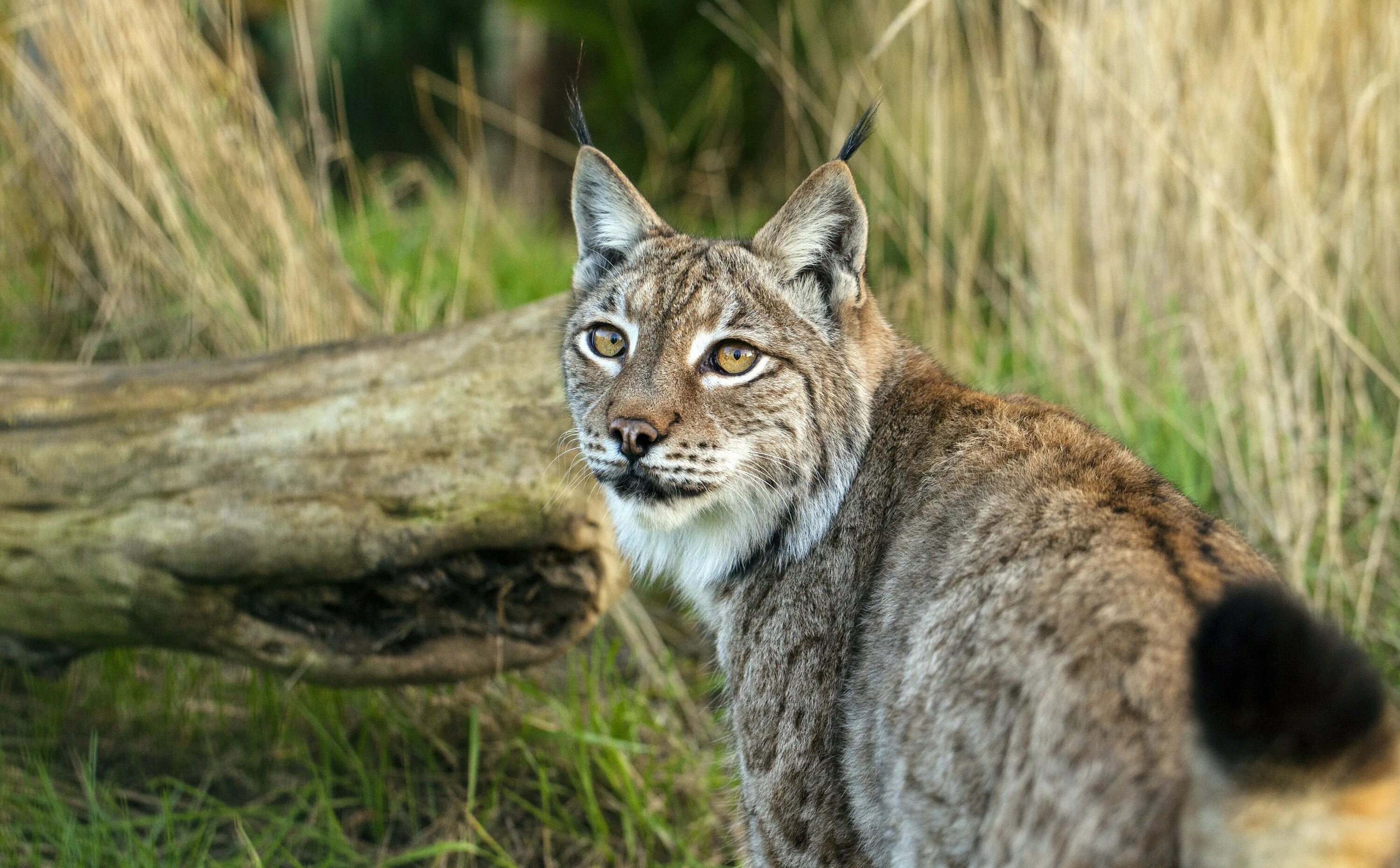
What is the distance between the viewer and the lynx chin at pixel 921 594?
190 centimetres

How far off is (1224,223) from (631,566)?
3.57 m

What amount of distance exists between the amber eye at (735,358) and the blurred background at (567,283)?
148 cm

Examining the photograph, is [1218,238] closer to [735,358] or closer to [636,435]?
[735,358]

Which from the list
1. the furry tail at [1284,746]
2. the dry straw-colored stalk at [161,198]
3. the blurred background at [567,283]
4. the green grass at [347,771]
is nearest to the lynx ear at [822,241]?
the blurred background at [567,283]

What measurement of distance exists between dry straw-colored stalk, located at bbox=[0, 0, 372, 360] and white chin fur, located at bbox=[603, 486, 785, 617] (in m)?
2.48

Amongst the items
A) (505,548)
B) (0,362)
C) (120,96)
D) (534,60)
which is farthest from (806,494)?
(534,60)

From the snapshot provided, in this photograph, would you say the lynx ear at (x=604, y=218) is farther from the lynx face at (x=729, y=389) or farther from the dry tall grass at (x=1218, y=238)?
the dry tall grass at (x=1218, y=238)

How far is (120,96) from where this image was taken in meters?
5.81

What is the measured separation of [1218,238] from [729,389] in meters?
3.46

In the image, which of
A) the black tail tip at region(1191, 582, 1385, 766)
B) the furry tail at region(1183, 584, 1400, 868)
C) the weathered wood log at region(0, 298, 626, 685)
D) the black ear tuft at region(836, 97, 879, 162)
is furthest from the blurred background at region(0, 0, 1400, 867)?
the black tail tip at region(1191, 582, 1385, 766)

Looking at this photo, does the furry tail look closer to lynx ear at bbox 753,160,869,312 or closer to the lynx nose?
Result: the lynx nose

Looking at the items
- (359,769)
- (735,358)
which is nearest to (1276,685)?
(735,358)

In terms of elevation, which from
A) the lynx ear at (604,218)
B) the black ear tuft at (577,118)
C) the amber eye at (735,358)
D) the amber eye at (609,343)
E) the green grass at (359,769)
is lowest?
the green grass at (359,769)

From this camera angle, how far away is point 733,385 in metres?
3.60
